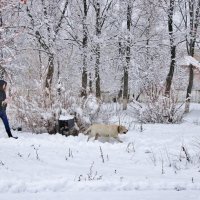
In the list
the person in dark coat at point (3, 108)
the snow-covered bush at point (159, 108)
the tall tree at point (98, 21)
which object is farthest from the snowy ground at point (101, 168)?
the tall tree at point (98, 21)

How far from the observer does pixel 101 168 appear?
27.5 feet

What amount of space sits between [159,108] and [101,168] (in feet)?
26.1

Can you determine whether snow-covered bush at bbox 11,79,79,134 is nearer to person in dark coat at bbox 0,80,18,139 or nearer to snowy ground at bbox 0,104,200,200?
snowy ground at bbox 0,104,200,200

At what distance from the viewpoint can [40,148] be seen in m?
10.6

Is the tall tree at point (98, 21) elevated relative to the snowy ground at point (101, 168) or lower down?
elevated

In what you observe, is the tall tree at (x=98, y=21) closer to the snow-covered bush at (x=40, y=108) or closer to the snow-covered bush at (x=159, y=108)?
the snow-covered bush at (x=159, y=108)

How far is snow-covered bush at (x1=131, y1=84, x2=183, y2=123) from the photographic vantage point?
15938 millimetres

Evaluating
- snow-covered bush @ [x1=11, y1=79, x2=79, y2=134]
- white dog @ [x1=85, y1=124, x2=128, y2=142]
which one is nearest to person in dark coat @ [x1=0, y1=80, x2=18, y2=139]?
snow-covered bush @ [x1=11, y1=79, x2=79, y2=134]

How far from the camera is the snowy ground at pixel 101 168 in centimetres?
665

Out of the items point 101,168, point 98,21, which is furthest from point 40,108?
point 98,21

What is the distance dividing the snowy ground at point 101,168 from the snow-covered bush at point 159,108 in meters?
2.98

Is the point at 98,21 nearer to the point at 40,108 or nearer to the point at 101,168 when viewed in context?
the point at 40,108

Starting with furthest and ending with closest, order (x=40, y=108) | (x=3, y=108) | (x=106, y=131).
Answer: (x=40, y=108) → (x=3, y=108) → (x=106, y=131)

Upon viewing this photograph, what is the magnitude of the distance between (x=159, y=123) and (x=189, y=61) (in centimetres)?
809
